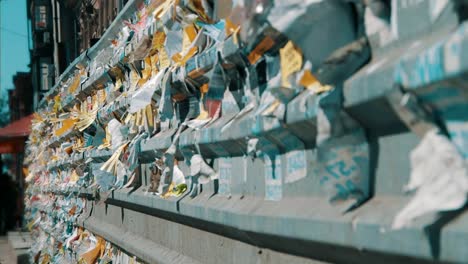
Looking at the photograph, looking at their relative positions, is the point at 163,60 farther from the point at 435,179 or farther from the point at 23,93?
the point at 23,93

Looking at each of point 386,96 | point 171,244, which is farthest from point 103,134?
point 386,96

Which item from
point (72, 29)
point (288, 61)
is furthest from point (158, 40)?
point (72, 29)

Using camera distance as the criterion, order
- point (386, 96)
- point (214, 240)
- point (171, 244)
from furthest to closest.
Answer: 1. point (171, 244)
2. point (214, 240)
3. point (386, 96)

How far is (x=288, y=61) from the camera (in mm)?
2658

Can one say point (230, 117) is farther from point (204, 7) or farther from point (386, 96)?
point (386, 96)

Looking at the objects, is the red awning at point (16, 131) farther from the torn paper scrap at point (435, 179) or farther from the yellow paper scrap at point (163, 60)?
the torn paper scrap at point (435, 179)

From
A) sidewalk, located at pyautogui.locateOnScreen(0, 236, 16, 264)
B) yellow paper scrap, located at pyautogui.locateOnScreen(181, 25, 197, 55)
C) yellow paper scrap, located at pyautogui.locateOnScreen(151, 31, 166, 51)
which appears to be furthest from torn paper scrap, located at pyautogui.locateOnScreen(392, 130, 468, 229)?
sidewalk, located at pyautogui.locateOnScreen(0, 236, 16, 264)

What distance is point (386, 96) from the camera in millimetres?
1974

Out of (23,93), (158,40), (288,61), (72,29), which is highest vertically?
(23,93)

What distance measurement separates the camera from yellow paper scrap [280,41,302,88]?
2582 millimetres

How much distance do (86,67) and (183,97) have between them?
491 centimetres

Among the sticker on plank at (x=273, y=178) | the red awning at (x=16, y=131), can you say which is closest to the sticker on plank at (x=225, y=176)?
the sticker on plank at (x=273, y=178)

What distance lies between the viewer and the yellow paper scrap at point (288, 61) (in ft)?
8.47

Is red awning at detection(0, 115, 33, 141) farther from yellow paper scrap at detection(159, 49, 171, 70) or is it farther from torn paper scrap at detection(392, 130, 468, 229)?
torn paper scrap at detection(392, 130, 468, 229)
